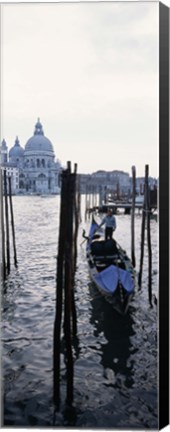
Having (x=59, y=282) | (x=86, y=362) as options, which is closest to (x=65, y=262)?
(x=59, y=282)

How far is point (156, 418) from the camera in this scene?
2238 millimetres

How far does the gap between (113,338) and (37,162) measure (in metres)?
1.48

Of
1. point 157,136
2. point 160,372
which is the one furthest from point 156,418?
point 157,136

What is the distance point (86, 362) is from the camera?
9.41ft

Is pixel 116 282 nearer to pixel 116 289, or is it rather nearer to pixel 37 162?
pixel 116 289

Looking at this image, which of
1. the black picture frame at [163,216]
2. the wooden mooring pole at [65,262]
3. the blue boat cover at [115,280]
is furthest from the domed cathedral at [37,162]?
the blue boat cover at [115,280]

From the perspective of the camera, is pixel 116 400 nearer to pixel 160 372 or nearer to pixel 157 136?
pixel 160 372

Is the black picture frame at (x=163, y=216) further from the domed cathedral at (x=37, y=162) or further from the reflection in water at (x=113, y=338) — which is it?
the domed cathedral at (x=37, y=162)

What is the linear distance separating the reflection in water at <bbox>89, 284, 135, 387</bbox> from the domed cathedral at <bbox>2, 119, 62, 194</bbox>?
121 centimetres

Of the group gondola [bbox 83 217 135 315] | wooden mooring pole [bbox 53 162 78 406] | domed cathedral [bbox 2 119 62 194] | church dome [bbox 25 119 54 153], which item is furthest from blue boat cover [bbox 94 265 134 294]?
church dome [bbox 25 119 54 153]

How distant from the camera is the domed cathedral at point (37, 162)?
2.52m

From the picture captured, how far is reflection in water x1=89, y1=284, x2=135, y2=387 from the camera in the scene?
8.93 feet

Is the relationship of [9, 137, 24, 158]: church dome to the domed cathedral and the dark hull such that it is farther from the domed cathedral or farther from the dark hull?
the dark hull

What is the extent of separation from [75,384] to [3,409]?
45cm
